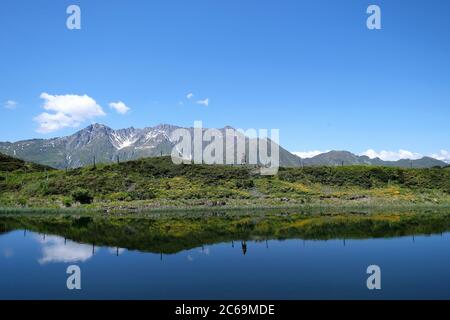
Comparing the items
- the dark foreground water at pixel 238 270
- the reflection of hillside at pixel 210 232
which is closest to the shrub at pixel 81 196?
the reflection of hillside at pixel 210 232

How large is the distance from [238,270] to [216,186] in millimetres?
87898

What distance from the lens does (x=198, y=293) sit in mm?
20469

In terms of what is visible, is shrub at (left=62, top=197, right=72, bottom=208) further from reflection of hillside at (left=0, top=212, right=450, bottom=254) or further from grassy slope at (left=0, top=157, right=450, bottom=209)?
reflection of hillside at (left=0, top=212, right=450, bottom=254)

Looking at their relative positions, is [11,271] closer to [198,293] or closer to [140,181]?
[198,293]

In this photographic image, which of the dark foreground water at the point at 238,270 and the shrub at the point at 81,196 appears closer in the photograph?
the dark foreground water at the point at 238,270

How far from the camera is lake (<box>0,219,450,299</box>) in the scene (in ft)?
67.5

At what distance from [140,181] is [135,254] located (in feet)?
265

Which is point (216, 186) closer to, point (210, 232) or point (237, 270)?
point (210, 232)

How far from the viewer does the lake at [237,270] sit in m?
20.6

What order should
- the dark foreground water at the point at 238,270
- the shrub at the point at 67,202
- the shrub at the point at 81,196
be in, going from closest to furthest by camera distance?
the dark foreground water at the point at 238,270
the shrub at the point at 67,202
the shrub at the point at 81,196

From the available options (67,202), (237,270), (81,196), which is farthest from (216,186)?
(237,270)

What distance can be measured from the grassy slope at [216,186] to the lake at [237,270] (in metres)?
53.7

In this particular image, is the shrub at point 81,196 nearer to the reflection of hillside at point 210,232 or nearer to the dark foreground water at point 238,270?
the reflection of hillside at point 210,232

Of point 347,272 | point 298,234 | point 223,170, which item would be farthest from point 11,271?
point 223,170
